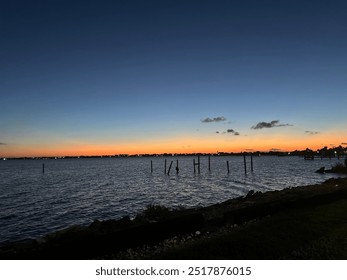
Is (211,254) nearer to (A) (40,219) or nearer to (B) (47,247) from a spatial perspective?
(B) (47,247)

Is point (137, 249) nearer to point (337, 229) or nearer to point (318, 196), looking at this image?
point (337, 229)

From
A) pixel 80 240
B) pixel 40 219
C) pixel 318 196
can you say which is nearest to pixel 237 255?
pixel 80 240

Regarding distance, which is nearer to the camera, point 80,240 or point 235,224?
point 80,240

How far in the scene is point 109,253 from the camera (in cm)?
1104

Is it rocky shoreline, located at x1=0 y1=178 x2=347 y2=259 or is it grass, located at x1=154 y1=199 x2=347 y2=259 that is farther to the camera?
rocky shoreline, located at x1=0 y1=178 x2=347 y2=259

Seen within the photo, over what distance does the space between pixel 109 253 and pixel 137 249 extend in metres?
1.08

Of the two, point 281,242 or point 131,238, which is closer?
point 281,242

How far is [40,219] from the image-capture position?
2773cm

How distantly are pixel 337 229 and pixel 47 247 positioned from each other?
11.2 meters

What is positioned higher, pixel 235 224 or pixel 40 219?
pixel 235 224

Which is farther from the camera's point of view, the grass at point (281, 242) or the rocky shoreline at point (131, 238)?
the rocky shoreline at point (131, 238)
